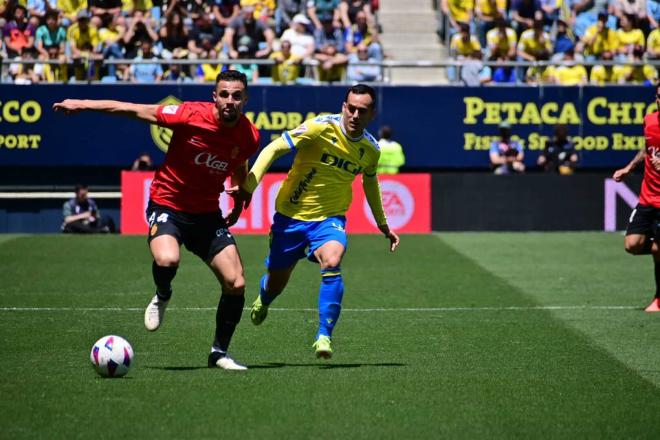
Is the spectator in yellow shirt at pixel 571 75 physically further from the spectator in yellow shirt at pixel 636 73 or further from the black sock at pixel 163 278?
the black sock at pixel 163 278

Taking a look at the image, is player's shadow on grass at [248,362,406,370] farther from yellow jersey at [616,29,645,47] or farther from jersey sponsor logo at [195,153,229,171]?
yellow jersey at [616,29,645,47]

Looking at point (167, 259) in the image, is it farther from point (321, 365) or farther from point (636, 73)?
point (636, 73)

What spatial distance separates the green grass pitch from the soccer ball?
11cm

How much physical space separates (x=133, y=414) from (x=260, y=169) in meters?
2.55

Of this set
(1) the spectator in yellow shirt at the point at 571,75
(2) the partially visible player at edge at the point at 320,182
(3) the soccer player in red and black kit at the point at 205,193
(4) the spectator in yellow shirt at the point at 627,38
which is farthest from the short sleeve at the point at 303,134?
(4) the spectator in yellow shirt at the point at 627,38

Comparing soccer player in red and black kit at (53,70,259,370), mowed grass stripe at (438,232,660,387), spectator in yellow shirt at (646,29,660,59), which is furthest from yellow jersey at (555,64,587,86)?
soccer player in red and black kit at (53,70,259,370)

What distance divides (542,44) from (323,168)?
16508mm

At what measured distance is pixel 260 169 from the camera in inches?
364

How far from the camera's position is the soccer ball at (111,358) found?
336 inches

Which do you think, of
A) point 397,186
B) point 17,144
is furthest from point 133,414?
point 17,144

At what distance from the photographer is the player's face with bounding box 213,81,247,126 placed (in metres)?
8.91

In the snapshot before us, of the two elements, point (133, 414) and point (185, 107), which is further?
point (185, 107)

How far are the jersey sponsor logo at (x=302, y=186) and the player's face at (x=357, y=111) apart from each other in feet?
1.58

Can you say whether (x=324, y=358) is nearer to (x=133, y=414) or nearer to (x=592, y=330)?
(x=133, y=414)
